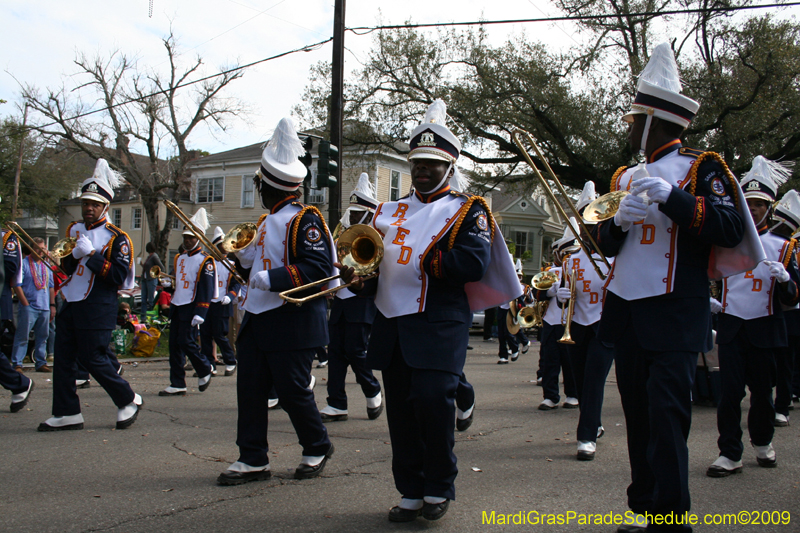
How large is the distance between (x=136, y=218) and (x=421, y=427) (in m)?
47.7

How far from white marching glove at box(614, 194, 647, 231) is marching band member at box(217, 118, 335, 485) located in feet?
6.97

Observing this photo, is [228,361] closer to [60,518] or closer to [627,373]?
[60,518]

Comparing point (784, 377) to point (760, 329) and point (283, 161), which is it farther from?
point (283, 161)

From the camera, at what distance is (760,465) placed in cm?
531

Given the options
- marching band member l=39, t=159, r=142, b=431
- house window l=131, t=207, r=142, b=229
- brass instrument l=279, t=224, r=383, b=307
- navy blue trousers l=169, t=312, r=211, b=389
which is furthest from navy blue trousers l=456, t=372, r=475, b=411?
house window l=131, t=207, r=142, b=229

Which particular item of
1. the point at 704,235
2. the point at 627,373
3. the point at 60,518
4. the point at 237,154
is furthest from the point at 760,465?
the point at 237,154

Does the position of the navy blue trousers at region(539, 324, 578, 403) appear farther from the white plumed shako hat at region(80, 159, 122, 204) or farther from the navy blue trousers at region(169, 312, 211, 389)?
the white plumed shako hat at region(80, 159, 122, 204)

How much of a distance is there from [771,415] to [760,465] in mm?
399

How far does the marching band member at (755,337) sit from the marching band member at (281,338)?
114 inches

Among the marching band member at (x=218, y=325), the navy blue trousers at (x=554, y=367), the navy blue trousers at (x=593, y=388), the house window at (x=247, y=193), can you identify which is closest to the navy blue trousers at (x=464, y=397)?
the navy blue trousers at (x=593, y=388)

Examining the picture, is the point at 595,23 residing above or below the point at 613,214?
above

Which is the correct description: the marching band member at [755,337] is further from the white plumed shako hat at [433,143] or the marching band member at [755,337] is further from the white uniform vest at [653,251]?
the white plumed shako hat at [433,143]

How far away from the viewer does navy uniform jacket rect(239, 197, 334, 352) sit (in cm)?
458

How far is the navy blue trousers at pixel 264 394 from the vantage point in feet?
15.1
